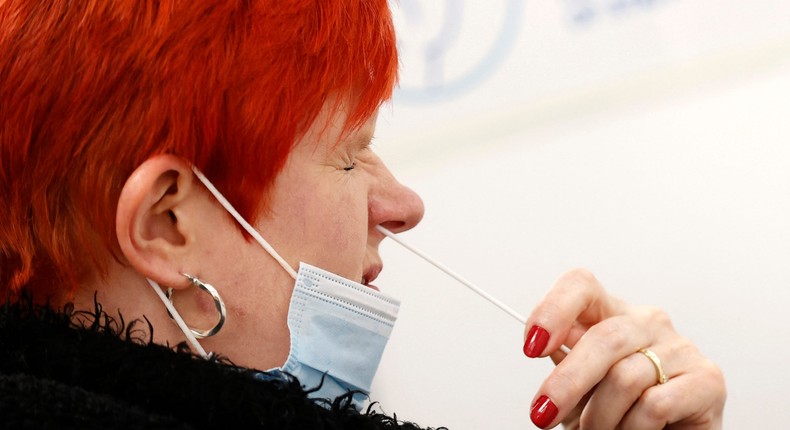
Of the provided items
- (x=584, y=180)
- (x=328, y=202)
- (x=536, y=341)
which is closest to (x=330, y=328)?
(x=328, y=202)

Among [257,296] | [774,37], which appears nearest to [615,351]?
[257,296]

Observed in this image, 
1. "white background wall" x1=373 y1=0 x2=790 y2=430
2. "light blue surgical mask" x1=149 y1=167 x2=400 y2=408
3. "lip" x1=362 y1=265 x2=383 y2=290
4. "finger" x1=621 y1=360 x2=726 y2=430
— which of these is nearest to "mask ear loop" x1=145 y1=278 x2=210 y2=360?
"light blue surgical mask" x1=149 y1=167 x2=400 y2=408

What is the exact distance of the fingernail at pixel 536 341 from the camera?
3.22 ft

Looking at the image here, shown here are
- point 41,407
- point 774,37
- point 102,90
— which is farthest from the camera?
point 774,37

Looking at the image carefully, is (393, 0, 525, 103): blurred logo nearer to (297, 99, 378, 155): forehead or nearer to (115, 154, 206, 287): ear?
(297, 99, 378, 155): forehead

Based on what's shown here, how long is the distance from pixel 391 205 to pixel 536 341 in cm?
22

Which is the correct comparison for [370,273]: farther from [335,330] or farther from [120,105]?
[120,105]

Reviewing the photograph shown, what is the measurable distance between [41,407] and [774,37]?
1.21 meters

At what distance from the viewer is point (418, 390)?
1.65 metres

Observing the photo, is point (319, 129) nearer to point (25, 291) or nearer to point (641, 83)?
point (25, 291)

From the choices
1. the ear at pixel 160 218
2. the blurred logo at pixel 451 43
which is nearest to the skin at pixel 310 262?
the ear at pixel 160 218

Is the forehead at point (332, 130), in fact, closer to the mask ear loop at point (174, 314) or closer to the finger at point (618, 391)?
the mask ear loop at point (174, 314)

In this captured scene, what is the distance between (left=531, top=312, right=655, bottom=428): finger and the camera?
37.4 inches

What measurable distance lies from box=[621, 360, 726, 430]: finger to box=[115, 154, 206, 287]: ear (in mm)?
513
